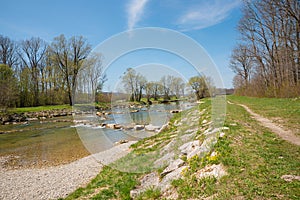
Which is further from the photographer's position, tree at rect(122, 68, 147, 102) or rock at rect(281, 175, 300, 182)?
tree at rect(122, 68, 147, 102)

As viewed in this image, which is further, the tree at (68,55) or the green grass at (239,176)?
the tree at (68,55)

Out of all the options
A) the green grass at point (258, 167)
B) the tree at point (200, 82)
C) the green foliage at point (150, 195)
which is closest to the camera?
the green grass at point (258, 167)

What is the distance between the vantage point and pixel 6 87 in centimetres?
2758

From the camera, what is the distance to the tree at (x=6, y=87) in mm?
26656

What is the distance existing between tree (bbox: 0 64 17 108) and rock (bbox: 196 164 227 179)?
31758 millimetres

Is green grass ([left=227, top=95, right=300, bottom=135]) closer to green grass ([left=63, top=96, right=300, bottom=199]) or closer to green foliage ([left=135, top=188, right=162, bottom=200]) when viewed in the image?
green grass ([left=63, top=96, right=300, bottom=199])

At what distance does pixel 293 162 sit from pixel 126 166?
18.3ft

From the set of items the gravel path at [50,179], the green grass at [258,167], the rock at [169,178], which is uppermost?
the green grass at [258,167]

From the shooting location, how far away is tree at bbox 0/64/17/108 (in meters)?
26.7

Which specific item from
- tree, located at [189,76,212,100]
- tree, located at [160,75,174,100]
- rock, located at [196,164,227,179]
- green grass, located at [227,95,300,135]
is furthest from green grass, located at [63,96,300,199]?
tree, located at [160,75,174,100]

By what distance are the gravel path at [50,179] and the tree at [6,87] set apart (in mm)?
23617

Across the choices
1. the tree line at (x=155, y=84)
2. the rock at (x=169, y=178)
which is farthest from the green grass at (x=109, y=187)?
the tree line at (x=155, y=84)

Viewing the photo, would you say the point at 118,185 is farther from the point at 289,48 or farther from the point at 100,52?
the point at 289,48

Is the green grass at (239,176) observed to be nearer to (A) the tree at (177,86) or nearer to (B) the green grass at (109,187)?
(B) the green grass at (109,187)
